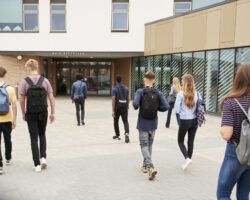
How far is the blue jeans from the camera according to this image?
334 cm

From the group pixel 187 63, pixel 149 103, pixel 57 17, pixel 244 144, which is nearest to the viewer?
pixel 244 144

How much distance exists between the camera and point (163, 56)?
66.2 ft

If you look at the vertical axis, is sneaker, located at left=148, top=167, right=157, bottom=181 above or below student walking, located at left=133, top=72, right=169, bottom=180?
below

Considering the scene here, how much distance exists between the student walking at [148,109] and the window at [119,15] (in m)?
17.0

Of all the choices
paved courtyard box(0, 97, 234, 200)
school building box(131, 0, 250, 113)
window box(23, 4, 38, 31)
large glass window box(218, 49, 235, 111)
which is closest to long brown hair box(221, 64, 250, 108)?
paved courtyard box(0, 97, 234, 200)

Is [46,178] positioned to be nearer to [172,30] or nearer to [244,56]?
[244,56]

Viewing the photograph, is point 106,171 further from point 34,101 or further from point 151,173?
point 34,101

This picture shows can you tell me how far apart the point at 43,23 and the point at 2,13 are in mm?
2889

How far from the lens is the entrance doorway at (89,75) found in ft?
93.8

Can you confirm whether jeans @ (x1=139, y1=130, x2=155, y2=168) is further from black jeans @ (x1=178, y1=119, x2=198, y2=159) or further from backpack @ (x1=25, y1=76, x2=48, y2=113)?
backpack @ (x1=25, y1=76, x2=48, y2=113)

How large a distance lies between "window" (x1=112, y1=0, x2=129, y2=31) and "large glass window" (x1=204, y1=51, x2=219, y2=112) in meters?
8.11

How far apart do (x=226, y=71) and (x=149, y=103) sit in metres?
9.60

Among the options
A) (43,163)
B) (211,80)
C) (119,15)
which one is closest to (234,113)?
(43,163)

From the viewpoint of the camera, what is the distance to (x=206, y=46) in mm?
15578
